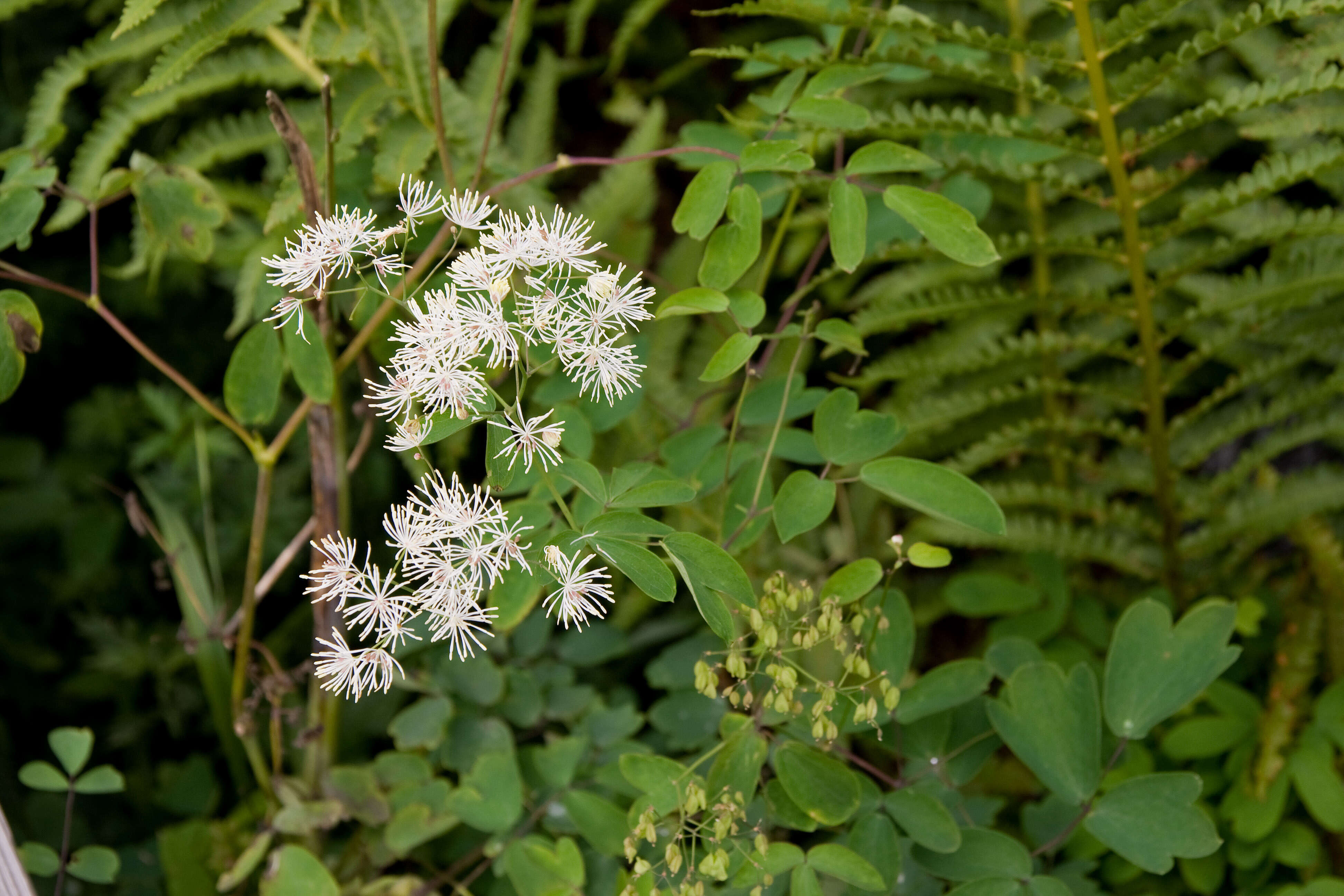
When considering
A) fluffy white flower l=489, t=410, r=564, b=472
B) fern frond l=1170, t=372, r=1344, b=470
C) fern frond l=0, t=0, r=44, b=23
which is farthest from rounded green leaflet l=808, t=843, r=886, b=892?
fern frond l=0, t=0, r=44, b=23

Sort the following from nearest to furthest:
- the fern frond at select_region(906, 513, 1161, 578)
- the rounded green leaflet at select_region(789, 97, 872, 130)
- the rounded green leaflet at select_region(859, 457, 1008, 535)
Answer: the rounded green leaflet at select_region(859, 457, 1008, 535)
the rounded green leaflet at select_region(789, 97, 872, 130)
the fern frond at select_region(906, 513, 1161, 578)

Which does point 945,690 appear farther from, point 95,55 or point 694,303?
point 95,55

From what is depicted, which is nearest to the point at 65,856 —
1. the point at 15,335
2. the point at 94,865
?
the point at 94,865

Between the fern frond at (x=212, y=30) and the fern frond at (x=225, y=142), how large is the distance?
25 centimetres

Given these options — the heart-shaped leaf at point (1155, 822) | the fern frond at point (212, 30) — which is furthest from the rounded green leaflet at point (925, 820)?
the fern frond at point (212, 30)

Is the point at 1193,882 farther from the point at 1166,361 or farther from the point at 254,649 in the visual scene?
the point at 254,649

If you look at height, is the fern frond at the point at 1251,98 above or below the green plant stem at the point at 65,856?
above

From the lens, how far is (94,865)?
3.26 feet

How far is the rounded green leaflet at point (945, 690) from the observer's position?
881 millimetres

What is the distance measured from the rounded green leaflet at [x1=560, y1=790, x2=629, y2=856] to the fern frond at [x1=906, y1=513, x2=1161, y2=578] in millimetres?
587

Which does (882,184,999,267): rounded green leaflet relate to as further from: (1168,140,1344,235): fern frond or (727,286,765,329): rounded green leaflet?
(1168,140,1344,235): fern frond

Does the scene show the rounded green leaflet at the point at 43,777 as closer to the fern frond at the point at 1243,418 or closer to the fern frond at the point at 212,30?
the fern frond at the point at 212,30

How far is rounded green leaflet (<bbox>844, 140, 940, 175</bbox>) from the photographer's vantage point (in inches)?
32.0

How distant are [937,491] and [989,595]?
55 centimetres
